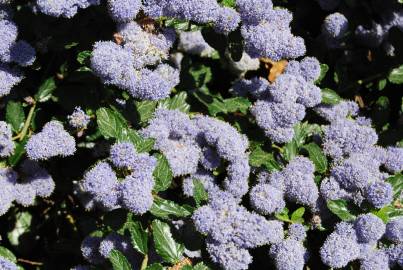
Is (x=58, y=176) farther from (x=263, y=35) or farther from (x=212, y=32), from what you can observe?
(x=263, y=35)

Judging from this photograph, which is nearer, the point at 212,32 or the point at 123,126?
the point at 123,126

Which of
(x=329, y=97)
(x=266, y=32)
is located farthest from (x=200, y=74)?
(x=266, y=32)

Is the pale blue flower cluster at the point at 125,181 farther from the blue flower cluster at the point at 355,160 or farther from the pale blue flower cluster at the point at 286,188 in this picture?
the blue flower cluster at the point at 355,160

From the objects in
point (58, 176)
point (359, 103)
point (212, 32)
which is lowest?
point (58, 176)

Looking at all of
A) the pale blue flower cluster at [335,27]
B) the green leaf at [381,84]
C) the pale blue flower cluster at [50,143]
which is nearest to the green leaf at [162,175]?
the pale blue flower cluster at [50,143]

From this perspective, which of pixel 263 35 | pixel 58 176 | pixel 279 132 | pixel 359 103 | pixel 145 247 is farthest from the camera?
pixel 359 103

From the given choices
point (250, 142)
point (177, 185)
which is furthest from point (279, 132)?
point (177, 185)
